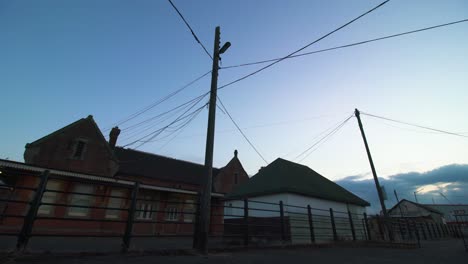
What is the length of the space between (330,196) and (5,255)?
1585 centimetres

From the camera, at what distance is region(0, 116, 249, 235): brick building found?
15500 millimetres

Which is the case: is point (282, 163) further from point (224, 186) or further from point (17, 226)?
point (17, 226)

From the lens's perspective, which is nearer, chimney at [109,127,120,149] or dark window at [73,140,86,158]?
dark window at [73,140,86,158]

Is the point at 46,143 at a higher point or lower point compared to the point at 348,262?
higher

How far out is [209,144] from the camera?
7.00 metres

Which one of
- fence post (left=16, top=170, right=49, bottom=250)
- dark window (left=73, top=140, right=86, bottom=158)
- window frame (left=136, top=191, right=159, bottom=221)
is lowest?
fence post (left=16, top=170, right=49, bottom=250)

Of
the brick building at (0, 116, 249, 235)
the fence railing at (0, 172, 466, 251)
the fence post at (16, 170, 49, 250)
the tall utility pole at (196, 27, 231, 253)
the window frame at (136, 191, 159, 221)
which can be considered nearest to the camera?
the fence post at (16, 170, 49, 250)

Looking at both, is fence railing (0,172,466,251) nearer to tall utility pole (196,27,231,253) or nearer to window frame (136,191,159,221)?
window frame (136,191,159,221)

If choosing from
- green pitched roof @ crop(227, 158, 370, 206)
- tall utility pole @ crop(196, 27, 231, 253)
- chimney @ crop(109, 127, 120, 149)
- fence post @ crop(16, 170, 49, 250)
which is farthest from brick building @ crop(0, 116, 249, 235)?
fence post @ crop(16, 170, 49, 250)

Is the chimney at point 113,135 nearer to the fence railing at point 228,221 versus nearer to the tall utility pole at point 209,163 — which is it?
the fence railing at point 228,221

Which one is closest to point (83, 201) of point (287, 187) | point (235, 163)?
point (287, 187)

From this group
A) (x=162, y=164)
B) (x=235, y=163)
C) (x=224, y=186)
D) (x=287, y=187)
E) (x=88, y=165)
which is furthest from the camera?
(x=235, y=163)

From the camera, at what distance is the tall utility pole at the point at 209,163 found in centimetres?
617

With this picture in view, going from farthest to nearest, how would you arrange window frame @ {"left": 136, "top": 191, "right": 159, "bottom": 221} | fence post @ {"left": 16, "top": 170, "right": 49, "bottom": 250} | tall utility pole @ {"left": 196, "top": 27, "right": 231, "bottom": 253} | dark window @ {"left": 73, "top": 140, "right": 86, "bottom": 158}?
window frame @ {"left": 136, "top": 191, "right": 159, "bottom": 221} → dark window @ {"left": 73, "top": 140, "right": 86, "bottom": 158} → tall utility pole @ {"left": 196, "top": 27, "right": 231, "bottom": 253} → fence post @ {"left": 16, "top": 170, "right": 49, "bottom": 250}
